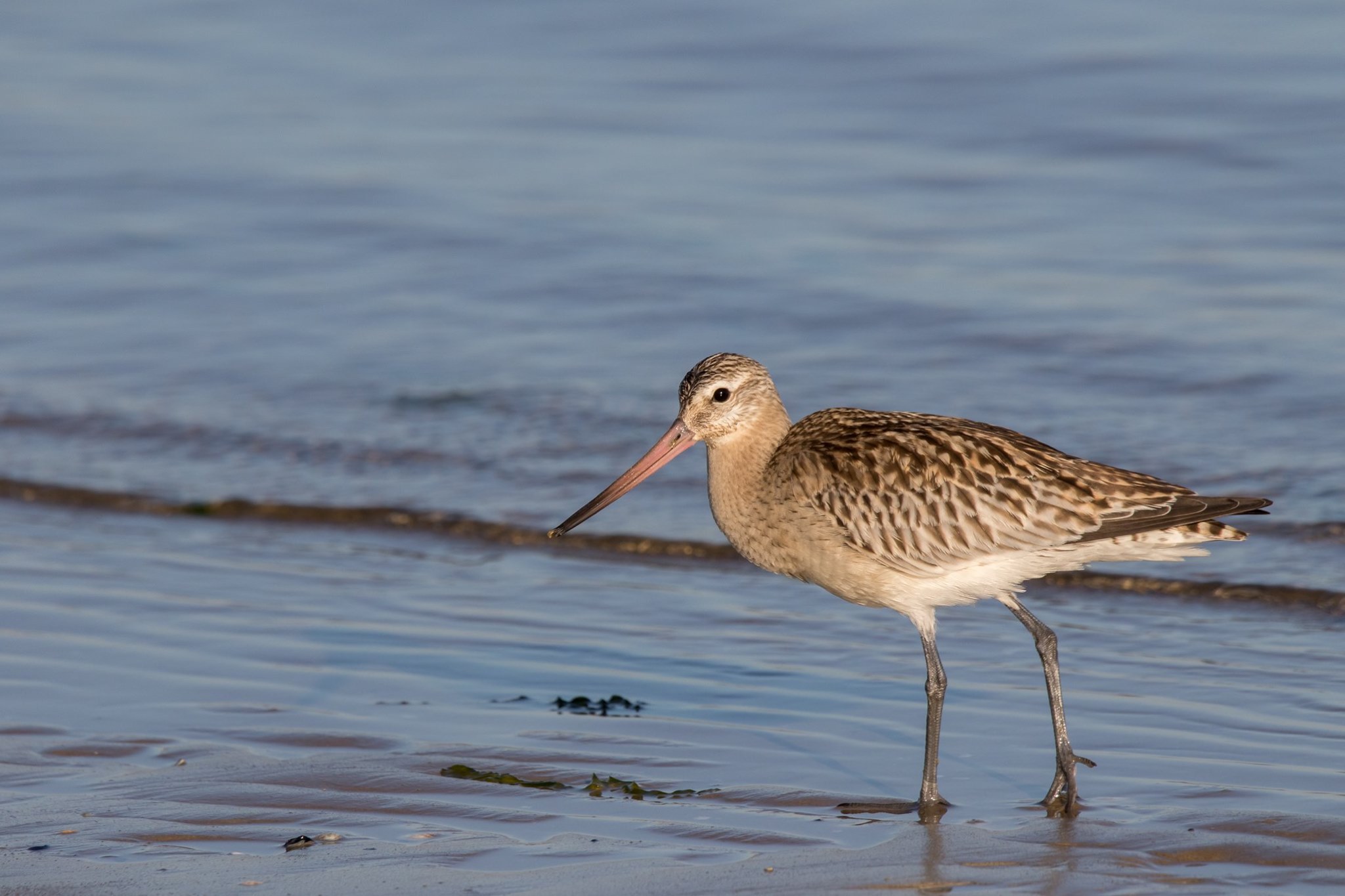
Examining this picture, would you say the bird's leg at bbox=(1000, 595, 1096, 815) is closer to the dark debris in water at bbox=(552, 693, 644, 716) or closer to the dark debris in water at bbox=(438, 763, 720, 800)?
the dark debris in water at bbox=(438, 763, 720, 800)

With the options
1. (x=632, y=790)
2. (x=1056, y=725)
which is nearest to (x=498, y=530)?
(x=632, y=790)

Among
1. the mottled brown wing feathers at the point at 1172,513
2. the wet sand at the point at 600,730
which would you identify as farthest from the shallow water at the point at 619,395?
the mottled brown wing feathers at the point at 1172,513

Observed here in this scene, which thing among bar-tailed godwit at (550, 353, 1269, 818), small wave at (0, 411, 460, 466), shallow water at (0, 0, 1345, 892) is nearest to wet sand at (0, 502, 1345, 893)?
shallow water at (0, 0, 1345, 892)

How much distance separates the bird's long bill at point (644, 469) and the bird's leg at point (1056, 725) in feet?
4.46

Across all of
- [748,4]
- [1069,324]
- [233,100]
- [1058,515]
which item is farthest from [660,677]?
[748,4]

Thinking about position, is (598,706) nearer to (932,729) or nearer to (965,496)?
(932,729)

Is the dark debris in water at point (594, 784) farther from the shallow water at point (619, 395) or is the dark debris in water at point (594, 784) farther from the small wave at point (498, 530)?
the small wave at point (498, 530)

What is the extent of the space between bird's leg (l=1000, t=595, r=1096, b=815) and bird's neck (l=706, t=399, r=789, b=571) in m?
0.94

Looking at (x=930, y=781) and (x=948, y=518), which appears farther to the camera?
(x=948, y=518)

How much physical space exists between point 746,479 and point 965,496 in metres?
0.88

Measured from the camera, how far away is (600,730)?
689cm

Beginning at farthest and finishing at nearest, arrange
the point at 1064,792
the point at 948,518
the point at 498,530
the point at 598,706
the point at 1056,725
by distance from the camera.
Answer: the point at 498,530, the point at 598,706, the point at 948,518, the point at 1056,725, the point at 1064,792

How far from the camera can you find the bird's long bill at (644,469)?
23.1 ft

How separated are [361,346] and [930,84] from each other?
7.26 m
